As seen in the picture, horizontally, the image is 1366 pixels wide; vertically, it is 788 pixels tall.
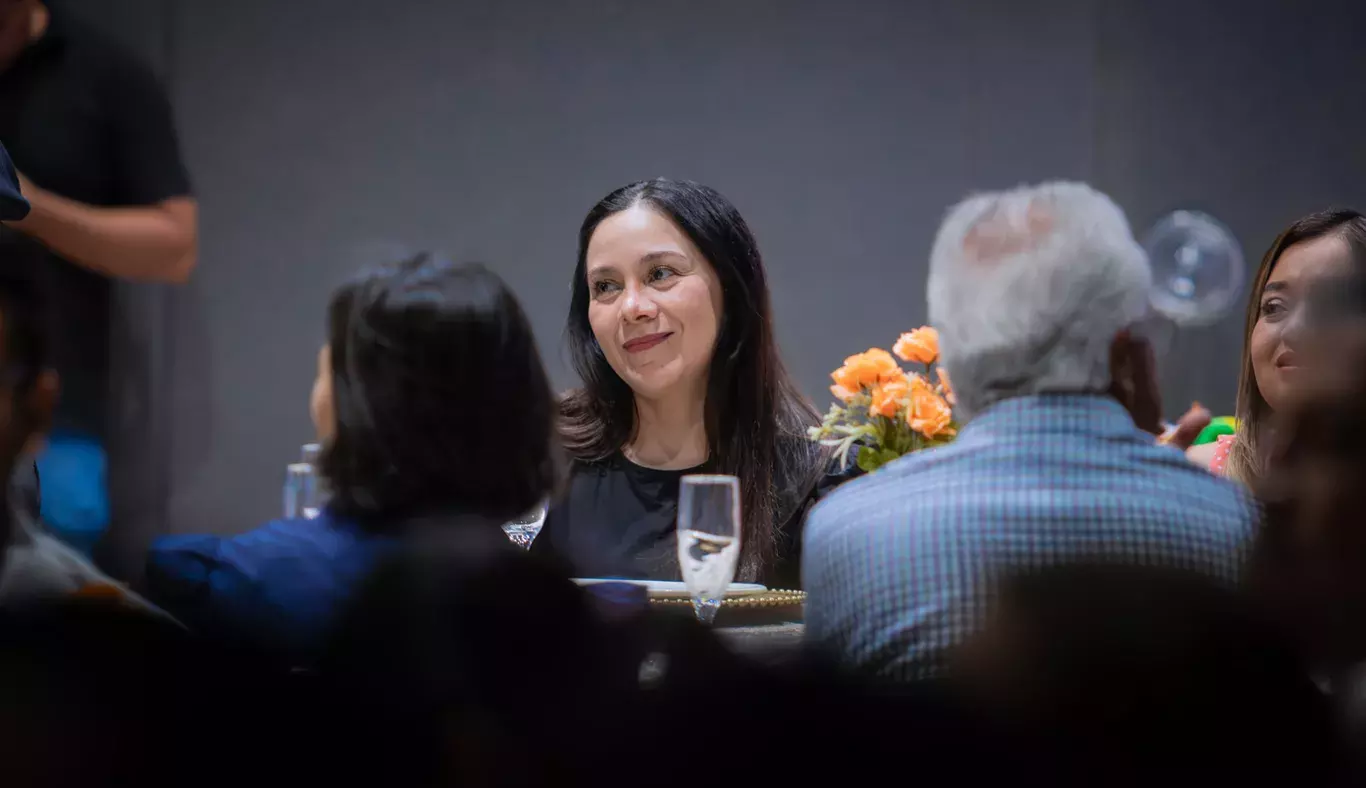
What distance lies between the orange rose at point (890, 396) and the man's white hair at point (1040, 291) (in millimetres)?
488

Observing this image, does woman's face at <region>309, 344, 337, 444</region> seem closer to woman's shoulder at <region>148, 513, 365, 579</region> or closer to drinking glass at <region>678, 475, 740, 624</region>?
woman's shoulder at <region>148, 513, 365, 579</region>

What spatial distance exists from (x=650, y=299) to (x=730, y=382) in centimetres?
20

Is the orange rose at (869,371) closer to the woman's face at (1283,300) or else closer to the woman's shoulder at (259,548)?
the woman's face at (1283,300)

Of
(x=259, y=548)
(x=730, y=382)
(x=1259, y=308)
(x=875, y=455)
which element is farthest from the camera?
(x=730, y=382)

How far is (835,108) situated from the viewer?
13.5 ft

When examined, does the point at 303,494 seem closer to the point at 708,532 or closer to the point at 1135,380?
the point at 708,532

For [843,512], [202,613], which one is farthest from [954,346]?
[202,613]

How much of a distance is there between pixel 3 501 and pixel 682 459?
3.74ft

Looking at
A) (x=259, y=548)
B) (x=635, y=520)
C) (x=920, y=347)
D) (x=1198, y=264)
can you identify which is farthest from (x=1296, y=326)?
(x=1198, y=264)

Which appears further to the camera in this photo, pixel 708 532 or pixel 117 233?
Answer: pixel 117 233

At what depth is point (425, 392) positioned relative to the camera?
42.4 inches

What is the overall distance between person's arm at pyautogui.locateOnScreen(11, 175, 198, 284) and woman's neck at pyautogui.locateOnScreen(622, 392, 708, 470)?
2.46ft

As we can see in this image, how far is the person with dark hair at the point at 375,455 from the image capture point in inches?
41.6

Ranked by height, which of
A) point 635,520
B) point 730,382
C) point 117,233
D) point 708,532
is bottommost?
point 635,520
